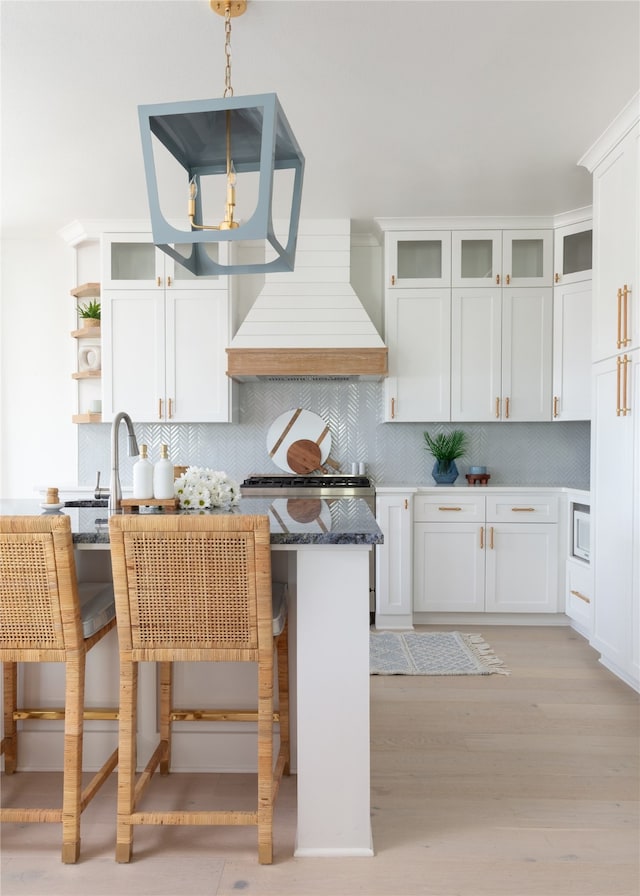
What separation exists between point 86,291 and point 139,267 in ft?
1.54

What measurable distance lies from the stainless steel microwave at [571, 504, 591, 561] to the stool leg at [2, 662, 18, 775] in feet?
9.95

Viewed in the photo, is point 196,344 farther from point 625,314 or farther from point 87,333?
point 625,314

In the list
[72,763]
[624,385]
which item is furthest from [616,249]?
[72,763]

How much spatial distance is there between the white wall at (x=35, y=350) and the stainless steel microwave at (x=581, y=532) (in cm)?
351

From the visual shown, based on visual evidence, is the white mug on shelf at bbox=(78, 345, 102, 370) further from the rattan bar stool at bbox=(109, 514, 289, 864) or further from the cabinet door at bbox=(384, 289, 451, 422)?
the rattan bar stool at bbox=(109, 514, 289, 864)

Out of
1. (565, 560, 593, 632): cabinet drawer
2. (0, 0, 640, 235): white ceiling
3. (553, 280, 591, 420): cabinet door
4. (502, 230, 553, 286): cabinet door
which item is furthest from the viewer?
(502, 230, 553, 286): cabinet door

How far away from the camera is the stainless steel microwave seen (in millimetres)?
3867

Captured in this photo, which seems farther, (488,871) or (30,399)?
(30,399)

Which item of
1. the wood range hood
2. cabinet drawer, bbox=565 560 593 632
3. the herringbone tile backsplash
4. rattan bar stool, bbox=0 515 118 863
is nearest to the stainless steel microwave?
cabinet drawer, bbox=565 560 593 632

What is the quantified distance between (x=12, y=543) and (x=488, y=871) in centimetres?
156

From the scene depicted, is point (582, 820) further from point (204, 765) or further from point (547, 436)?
point (547, 436)

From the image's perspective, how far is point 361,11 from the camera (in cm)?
230

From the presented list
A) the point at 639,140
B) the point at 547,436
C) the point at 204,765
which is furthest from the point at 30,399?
the point at 639,140

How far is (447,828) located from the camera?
1990 millimetres
